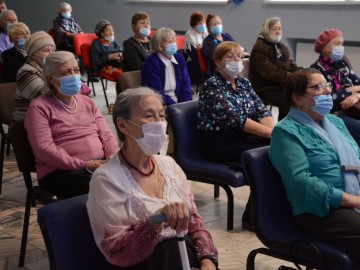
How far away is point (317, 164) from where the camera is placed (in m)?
2.71

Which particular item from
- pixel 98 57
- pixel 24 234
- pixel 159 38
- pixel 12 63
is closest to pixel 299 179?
pixel 24 234

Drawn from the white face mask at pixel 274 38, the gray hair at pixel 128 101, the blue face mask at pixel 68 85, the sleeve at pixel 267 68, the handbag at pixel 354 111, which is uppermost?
the gray hair at pixel 128 101

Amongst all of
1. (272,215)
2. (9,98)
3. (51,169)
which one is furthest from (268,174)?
(9,98)

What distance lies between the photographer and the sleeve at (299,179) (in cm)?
258

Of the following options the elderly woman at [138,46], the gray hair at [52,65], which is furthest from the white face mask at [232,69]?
the elderly woman at [138,46]

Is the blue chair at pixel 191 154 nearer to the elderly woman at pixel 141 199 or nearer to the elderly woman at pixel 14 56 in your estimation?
the elderly woman at pixel 141 199

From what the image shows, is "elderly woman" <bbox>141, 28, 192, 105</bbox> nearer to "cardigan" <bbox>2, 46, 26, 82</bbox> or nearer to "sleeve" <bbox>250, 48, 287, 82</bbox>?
Result: "sleeve" <bbox>250, 48, 287, 82</bbox>

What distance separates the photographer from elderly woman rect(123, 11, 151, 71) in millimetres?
6918

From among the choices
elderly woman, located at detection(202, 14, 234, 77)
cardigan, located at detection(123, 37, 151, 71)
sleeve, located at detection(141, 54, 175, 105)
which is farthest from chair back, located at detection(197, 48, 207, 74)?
sleeve, located at detection(141, 54, 175, 105)

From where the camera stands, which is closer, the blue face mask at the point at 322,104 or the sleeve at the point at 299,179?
the sleeve at the point at 299,179

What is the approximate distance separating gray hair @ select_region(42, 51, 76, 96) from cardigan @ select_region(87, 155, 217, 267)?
146cm

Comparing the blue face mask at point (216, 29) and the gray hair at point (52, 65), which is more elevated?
the gray hair at point (52, 65)

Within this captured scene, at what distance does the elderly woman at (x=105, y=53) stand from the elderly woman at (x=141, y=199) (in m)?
5.41

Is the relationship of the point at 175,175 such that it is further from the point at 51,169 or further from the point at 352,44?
the point at 352,44
